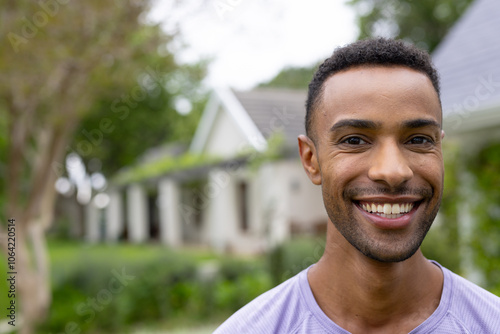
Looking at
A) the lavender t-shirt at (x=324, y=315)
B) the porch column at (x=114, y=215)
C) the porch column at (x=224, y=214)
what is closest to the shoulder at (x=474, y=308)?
the lavender t-shirt at (x=324, y=315)

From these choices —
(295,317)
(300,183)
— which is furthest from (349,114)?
(300,183)

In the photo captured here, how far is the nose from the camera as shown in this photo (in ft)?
4.67

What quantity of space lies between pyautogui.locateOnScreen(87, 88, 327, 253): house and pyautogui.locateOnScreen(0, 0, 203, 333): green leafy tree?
10.2ft

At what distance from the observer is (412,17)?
1909 centimetres

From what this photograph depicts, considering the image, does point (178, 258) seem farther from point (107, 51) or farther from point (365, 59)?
point (365, 59)

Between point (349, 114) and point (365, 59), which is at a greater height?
point (365, 59)

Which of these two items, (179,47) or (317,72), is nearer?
(317,72)

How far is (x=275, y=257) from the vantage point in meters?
9.34

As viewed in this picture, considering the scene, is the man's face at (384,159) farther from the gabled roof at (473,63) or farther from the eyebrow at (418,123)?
the gabled roof at (473,63)

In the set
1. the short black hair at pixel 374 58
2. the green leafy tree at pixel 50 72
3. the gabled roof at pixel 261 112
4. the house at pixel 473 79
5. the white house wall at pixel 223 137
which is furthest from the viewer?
the white house wall at pixel 223 137

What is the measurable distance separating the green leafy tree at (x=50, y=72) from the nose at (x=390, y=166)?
641cm

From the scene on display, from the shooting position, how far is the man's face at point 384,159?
145 centimetres

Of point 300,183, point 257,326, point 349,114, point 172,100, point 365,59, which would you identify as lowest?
point 257,326

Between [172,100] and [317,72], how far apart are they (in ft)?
101
